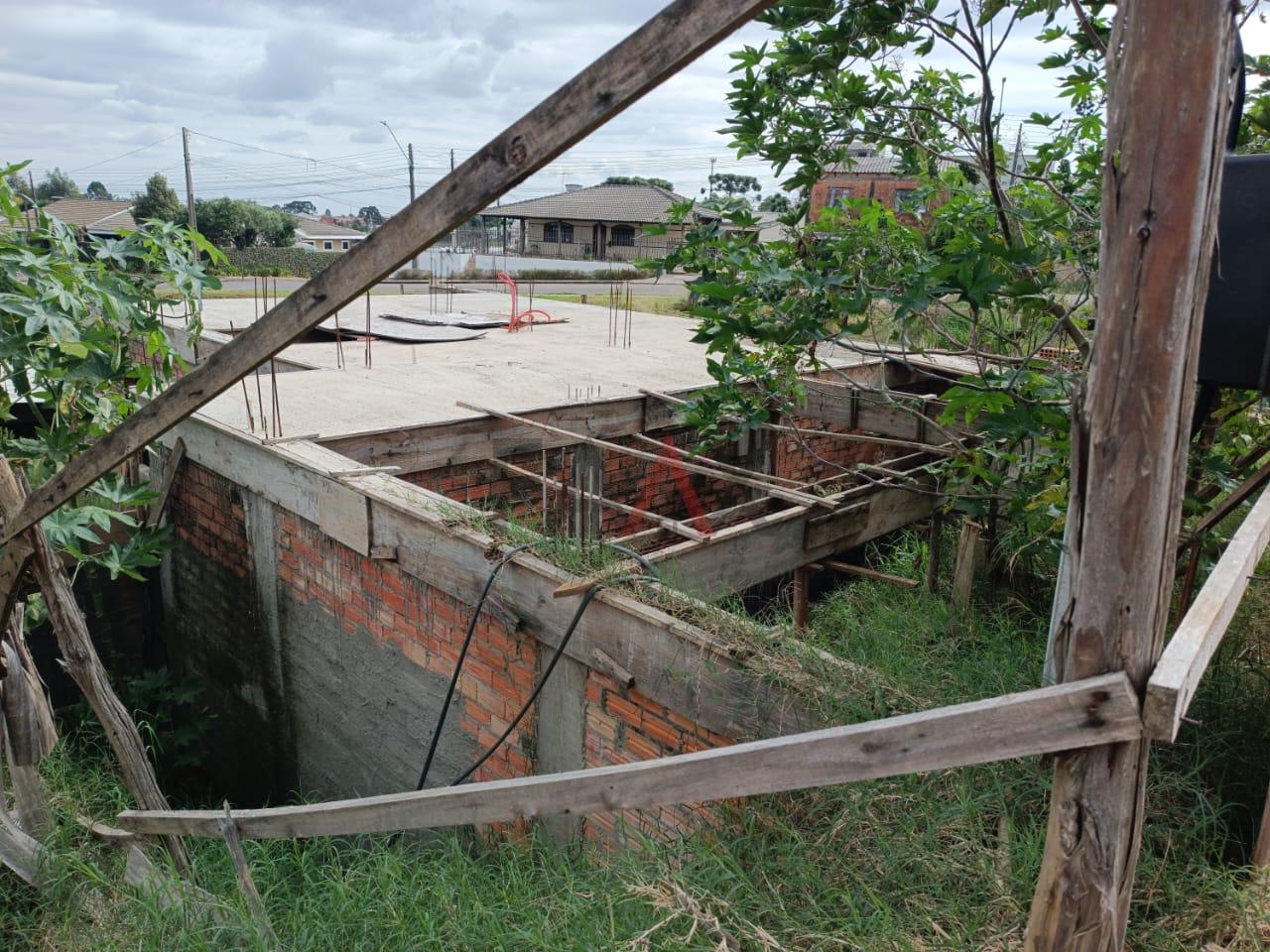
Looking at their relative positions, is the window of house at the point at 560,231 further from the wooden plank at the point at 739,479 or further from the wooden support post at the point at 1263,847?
the wooden support post at the point at 1263,847

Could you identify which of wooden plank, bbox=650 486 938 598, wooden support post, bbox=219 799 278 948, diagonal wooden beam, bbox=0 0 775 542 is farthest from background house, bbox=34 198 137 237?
diagonal wooden beam, bbox=0 0 775 542

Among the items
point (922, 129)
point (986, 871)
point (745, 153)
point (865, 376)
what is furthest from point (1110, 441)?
point (865, 376)

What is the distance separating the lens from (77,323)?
3703mm

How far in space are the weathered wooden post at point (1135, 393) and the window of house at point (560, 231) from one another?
153ft

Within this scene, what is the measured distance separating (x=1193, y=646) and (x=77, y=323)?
13.0ft

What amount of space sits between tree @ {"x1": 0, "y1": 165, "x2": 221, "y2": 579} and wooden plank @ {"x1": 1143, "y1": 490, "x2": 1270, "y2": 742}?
3674 mm

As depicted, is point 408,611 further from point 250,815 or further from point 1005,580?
point 1005,580

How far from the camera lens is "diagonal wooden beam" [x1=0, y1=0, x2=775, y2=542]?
5.42ft

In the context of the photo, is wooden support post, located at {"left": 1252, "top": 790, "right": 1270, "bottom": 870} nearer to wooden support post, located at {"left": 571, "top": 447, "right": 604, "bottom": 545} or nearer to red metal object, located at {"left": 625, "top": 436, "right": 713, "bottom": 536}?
wooden support post, located at {"left": 571, "top": 447, "right": 604, "bottom": 545}

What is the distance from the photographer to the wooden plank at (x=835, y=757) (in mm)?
1577

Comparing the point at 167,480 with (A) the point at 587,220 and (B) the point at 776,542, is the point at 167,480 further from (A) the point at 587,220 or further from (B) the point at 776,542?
(A) the point at 587,220

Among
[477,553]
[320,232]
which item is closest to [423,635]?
[477,553]

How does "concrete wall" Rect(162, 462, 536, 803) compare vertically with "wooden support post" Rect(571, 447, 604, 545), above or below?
below

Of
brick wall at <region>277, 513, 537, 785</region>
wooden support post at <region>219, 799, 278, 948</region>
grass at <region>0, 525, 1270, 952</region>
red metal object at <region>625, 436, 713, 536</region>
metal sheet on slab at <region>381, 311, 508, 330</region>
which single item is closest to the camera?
grass at <region>0, 525, 1270, 952</region>
